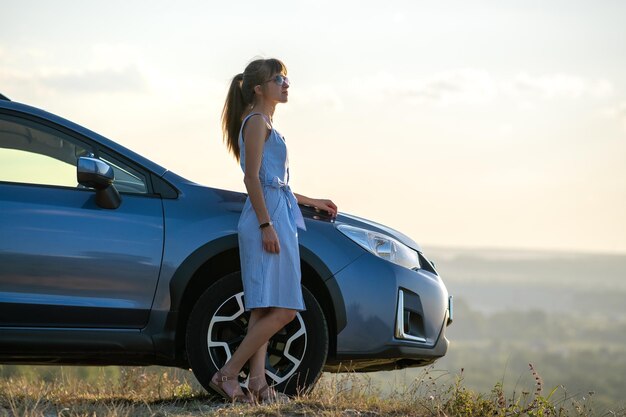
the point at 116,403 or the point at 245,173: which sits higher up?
the point at 245,173

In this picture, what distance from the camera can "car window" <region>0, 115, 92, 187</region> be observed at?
5363mm

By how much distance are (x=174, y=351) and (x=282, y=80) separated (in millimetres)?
1508

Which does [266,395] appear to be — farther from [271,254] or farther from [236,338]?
[271,254]

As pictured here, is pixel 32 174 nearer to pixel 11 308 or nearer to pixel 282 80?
pixel 11 308

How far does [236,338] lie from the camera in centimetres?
550

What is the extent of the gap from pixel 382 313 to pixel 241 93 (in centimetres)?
138

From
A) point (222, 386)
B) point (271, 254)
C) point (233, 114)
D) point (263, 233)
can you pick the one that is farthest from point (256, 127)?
point (222, 386)

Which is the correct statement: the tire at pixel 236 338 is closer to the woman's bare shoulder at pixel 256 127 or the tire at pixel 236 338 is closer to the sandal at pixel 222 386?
the sandal at pixel 222 386

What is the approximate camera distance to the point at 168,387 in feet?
23.3

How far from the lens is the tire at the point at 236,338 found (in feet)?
17.5

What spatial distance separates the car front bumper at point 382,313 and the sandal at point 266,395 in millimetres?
345

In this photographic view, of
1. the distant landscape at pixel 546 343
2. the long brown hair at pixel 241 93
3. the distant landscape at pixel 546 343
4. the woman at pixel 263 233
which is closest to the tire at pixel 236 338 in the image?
the woman at pixel 263 233

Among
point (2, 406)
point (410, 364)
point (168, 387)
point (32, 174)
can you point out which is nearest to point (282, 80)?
point (32, 174)

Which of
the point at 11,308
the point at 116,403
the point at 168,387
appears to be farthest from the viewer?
the point at 168,387
